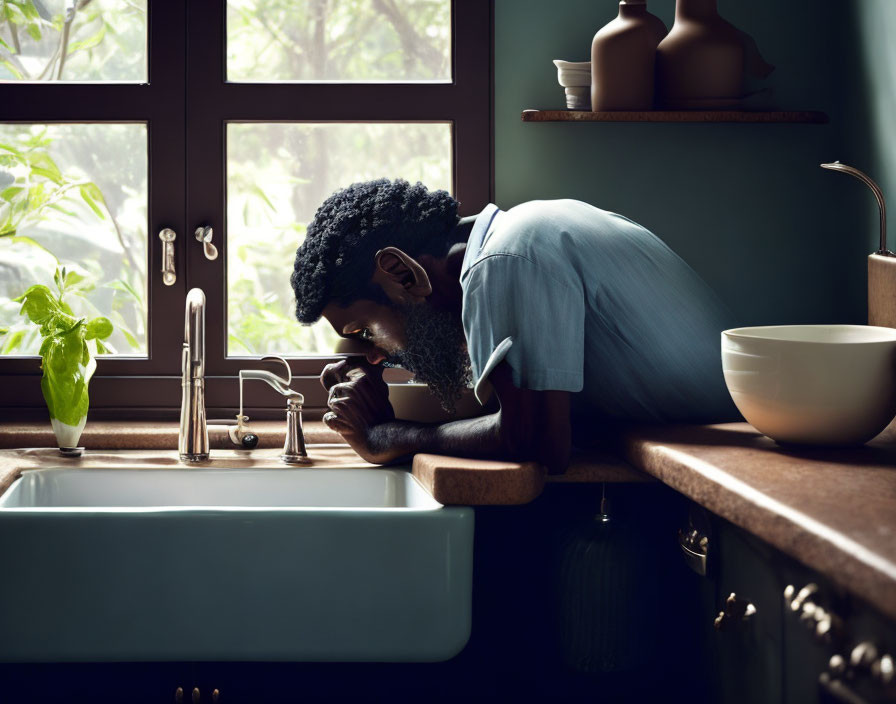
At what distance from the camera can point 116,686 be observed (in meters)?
1.46

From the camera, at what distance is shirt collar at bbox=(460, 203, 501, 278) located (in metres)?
1.51

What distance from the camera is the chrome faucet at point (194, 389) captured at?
5.89 feet

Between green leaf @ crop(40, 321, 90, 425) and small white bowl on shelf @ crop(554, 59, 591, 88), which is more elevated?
small white bowl on shelf @ crop(554, 59, 591, 88)

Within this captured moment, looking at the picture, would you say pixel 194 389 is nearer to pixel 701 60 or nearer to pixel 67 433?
pixel 67 433

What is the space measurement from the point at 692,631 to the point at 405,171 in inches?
45.8

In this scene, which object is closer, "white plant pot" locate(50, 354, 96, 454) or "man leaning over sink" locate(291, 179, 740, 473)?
"man leaning over sink" locate(291, 179, 740, 473)

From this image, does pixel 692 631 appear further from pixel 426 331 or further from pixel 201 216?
pixel 201 216

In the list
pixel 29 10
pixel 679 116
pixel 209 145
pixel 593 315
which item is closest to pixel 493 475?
pixel 593 315

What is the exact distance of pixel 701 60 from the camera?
1.86 m

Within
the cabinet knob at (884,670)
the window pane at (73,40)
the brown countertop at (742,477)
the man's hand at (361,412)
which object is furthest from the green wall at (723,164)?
the cabinet knob at (884,670)

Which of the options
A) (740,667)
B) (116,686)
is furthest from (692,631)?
(116,686)

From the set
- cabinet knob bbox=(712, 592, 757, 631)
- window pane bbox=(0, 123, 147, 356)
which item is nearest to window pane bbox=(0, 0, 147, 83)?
window pane bbox=(0, 123, 147, 356)

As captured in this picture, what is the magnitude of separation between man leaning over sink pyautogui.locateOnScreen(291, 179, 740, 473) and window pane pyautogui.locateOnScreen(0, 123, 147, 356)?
65cm

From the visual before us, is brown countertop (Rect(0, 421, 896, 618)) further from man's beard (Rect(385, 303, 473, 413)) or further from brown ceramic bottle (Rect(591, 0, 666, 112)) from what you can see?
brown ceramic bottle (Rect(591, 0, 666, 112))
